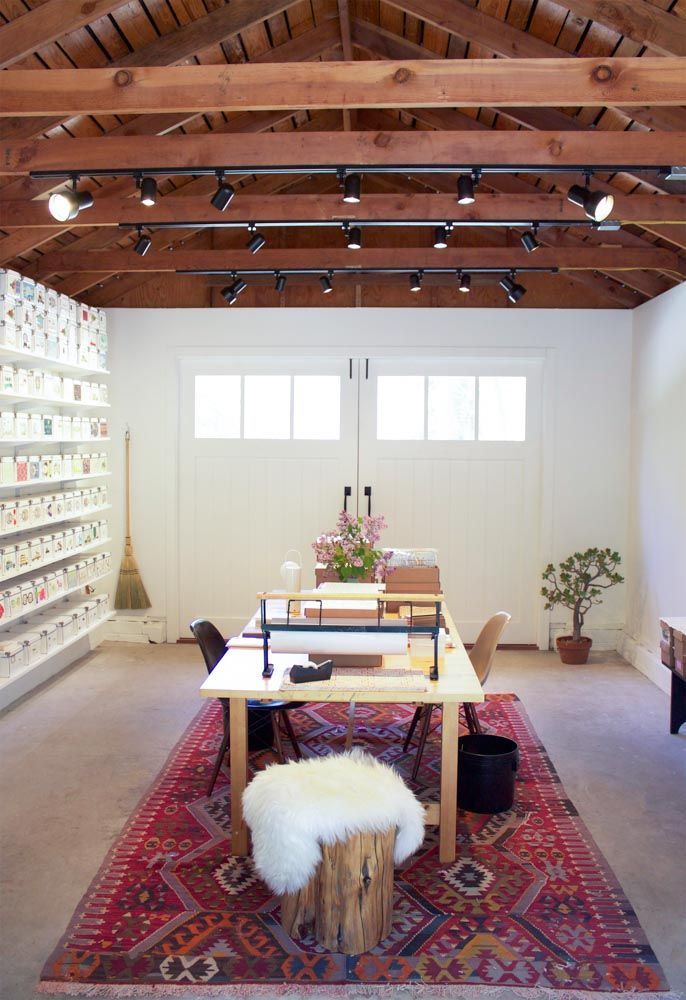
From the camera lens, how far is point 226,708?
4539 mm

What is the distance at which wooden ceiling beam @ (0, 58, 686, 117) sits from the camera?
11.8ft

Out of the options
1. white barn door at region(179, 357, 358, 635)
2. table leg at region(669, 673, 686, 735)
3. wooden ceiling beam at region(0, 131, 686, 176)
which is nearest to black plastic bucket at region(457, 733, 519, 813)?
table leg at region(669, 673, 686, 735)

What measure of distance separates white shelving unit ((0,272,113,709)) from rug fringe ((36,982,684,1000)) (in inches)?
113

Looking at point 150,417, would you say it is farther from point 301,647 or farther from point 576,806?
point 576,806

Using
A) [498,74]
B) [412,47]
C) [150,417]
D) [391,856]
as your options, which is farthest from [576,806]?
[150,417]

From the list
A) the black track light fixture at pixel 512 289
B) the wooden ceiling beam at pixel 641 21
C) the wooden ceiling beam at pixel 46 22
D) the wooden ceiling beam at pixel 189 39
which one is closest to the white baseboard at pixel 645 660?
the black track light fixture at pixel 512 289

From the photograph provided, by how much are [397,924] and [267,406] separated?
513 cm

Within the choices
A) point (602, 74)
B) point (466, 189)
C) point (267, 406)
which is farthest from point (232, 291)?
point (602, 74)

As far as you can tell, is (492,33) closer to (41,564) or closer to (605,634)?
(41,564)

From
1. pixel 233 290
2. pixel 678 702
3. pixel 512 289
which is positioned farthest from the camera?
pixel 233 290

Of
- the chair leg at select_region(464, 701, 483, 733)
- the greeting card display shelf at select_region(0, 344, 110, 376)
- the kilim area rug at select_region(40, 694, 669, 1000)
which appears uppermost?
the greeting card display shelf at select_region(0, 344, 110, 376)

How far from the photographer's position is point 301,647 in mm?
4020

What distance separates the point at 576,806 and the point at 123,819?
7.07ft

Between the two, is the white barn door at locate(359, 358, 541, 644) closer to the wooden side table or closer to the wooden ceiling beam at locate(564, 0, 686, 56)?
the wooden side table
